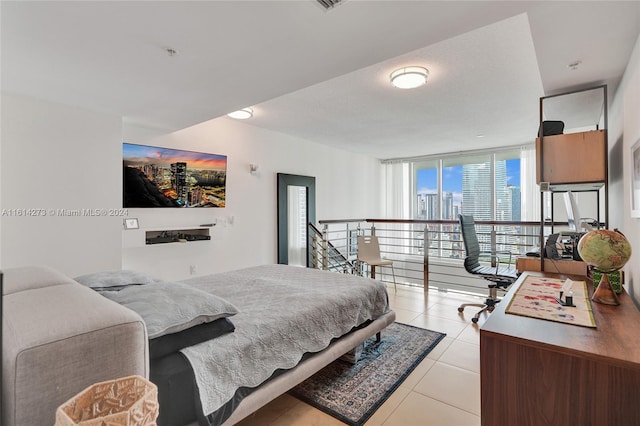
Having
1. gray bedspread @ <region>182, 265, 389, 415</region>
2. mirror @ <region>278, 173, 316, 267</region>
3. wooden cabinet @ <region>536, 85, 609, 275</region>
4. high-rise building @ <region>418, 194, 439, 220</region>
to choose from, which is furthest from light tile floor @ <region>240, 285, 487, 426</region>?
high-rise building @ <region>418, 194, 439, 220</region>

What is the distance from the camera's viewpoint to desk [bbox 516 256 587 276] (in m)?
2.14

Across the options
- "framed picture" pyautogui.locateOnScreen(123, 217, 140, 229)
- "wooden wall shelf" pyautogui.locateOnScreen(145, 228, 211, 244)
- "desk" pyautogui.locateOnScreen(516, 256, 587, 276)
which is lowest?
"desk" pyautogui.locateOnScreen(516, 256, 587, 276)

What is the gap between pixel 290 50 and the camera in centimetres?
179

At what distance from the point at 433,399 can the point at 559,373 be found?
1.07 metres

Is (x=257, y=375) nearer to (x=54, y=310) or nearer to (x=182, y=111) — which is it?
(x=54, y=310)

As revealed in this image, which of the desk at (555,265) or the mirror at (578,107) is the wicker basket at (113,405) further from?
the mirror at (578,107)

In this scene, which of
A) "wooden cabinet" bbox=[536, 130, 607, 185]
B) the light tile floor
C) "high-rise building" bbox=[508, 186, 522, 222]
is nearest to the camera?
the light tile floor

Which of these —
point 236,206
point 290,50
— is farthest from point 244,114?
point 290,50

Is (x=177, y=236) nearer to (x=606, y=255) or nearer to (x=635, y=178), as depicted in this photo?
(x=606, y=255)

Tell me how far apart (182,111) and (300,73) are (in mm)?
1352

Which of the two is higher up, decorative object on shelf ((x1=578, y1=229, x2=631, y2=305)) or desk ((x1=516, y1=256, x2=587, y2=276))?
decorative object on shelf ((x1=578, y1=229, x2=631, y2=305))

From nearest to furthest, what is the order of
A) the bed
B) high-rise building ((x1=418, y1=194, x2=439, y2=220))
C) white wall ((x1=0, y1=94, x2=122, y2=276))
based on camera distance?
the bed → white wall ((x1=0, y1=94, x2=122, y2=276)) → high-rise building ((x1=418, y1=194, x2=439, y2=220))

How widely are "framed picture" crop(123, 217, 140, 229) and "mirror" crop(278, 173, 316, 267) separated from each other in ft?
6.50

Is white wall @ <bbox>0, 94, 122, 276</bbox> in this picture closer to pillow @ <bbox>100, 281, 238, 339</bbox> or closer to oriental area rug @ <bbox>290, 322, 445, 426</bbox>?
pillow @ <bbox>100, 281, 238, 339</bbox>
